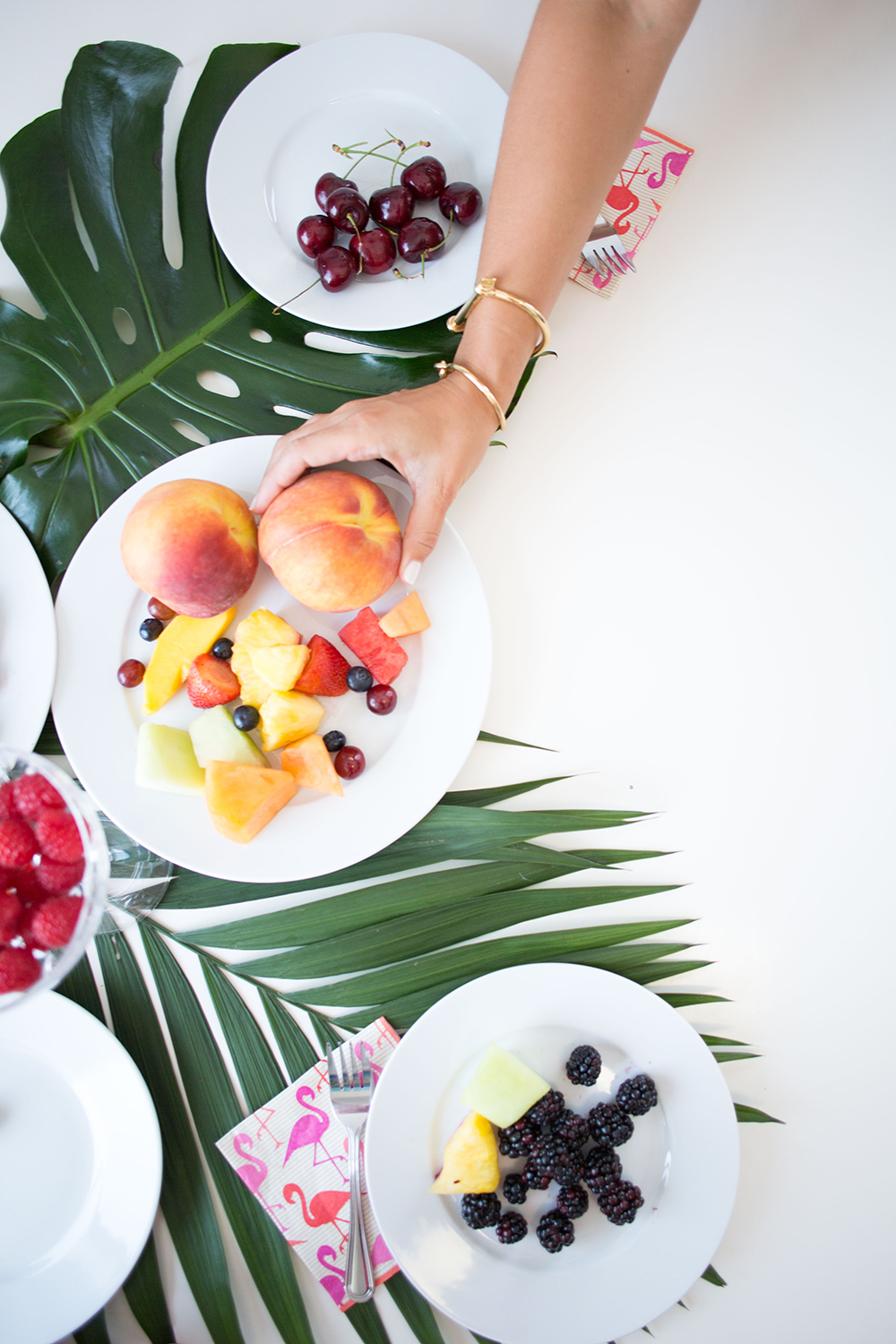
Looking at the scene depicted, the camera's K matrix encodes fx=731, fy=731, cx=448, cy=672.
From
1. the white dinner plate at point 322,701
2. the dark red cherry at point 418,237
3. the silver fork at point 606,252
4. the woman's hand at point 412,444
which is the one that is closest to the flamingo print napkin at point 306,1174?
the white dinner plate at point 322,701

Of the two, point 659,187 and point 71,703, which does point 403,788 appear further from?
point 659,187

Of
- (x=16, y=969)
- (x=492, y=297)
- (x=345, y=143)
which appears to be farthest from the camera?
(x=345, y=143)

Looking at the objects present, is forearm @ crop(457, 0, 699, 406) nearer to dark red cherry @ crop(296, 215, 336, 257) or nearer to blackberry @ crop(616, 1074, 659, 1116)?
dark red cherry @ crop(296, 215, 336, 257)

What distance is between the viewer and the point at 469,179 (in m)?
1.22

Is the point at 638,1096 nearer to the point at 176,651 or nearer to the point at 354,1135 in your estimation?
the point at 354,1135

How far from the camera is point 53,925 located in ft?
2.79

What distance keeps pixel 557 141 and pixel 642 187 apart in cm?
30

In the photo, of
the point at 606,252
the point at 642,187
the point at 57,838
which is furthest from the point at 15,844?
the point at 642,187

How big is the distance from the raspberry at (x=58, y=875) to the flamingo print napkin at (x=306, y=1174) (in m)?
0.50

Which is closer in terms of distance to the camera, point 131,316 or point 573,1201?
point 573,1201

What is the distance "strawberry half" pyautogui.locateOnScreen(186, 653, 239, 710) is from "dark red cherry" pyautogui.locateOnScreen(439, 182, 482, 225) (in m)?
0.80

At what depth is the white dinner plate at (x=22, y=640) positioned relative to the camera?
1.05 metres

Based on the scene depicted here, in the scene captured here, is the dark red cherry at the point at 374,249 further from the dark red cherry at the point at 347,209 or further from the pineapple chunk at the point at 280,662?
the pineapple chunk at the point at 280,662

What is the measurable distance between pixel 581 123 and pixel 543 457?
0.48m
